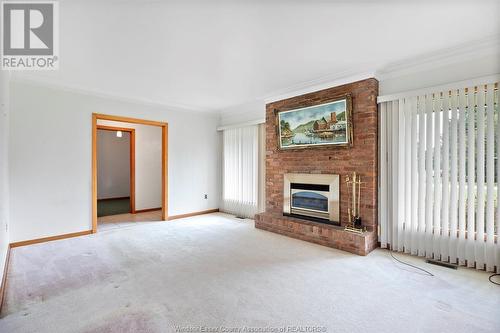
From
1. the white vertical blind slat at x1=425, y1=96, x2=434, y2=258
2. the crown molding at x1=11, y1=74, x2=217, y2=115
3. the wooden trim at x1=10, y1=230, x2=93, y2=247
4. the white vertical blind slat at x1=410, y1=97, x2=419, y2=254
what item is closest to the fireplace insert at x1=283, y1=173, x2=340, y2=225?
the white vertical blind slat at x1=410, y1=97, x2=419, y2=254

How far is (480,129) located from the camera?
2.78 m

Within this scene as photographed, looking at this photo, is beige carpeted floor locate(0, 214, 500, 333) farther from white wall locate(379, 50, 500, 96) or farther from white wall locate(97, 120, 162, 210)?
white wall locate(97, 120, 162, 210)

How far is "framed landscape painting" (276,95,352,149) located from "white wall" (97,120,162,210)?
386 cm

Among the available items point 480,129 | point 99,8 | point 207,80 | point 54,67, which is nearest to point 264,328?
point 99,8

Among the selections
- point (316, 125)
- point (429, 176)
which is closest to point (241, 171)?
point (316, 125)

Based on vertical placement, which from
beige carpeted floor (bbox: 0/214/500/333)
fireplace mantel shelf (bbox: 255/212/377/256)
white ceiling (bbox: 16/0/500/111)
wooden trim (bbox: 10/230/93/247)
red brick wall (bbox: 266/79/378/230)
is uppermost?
white ceiling (bbox: 16/0/500/111)

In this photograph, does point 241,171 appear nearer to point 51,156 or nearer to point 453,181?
point 51,156

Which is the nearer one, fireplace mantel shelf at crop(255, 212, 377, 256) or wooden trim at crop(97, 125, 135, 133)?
fireplace mantel shelf at crop(255, 212, 377, 256)

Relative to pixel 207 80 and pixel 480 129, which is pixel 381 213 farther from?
pixel 207 80

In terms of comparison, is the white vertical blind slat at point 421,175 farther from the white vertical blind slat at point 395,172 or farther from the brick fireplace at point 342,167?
the brick fireplace at point 342,167

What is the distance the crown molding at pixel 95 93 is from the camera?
12.5 feet

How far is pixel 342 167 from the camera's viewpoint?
3877 mm

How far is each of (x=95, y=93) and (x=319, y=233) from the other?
4.59 metres

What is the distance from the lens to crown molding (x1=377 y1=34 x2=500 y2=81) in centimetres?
272
